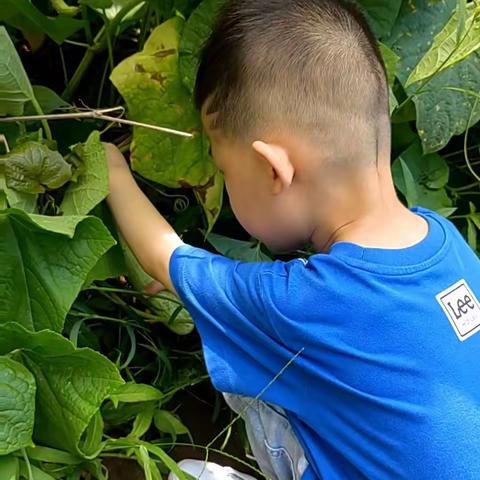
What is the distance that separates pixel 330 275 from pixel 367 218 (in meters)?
0.08

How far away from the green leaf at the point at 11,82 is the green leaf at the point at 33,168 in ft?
0.20

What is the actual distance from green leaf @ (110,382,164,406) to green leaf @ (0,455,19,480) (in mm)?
169

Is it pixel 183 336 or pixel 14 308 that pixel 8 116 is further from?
pixel 183 336

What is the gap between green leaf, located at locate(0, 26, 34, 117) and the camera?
1016 mm

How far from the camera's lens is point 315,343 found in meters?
0.98

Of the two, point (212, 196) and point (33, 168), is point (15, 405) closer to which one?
point (33, 168)

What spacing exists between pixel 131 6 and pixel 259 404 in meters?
0.49

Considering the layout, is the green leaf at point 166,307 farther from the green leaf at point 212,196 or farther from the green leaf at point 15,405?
the green leaf at point 15,405

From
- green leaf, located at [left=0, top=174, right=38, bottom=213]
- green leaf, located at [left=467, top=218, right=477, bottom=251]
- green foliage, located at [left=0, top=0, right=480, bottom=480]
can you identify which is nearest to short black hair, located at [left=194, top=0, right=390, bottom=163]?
green foliage, located at [left=0, top=0, right=480, bottom=480]

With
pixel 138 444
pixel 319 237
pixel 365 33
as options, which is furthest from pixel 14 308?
pixel 365 33

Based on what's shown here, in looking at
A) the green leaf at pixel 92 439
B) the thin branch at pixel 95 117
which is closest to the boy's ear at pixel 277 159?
the thin branch at pixel 95 117

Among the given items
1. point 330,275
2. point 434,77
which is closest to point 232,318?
point 330,275

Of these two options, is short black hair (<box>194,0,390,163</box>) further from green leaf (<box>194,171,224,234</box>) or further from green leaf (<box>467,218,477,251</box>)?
green leaf (<box>467,218,477,251</box>)

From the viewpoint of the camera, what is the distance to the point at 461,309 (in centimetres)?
101
